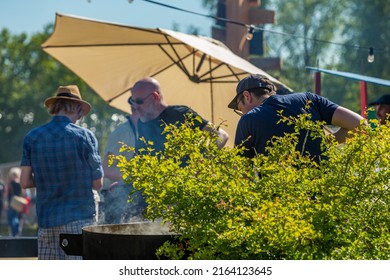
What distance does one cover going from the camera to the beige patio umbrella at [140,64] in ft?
34.8

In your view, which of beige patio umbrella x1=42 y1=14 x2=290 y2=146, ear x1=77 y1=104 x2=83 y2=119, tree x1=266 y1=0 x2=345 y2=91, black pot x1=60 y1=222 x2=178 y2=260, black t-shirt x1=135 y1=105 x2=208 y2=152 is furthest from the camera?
tree x1=266 y1=0 x2=345 y2=91

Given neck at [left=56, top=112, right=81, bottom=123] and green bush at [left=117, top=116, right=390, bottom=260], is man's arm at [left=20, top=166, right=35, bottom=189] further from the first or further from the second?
green bush at [left=117, top=116, right=390, bottom=260]

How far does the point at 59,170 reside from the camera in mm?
6062

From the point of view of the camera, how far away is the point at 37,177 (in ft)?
20.0

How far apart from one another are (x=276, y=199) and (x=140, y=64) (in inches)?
298

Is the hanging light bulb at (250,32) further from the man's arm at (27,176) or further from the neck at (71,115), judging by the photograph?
the man's arm at (27,176)

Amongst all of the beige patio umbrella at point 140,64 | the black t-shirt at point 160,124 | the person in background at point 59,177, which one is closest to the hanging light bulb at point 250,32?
the beige patio umbrella at point 140,64

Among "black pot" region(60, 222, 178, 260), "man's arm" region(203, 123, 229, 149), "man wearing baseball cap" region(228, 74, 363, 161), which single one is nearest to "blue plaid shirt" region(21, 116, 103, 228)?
"man's arm" region(203, 123, 229, 149)

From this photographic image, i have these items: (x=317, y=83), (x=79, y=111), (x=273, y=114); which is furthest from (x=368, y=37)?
(x=273, y=114)

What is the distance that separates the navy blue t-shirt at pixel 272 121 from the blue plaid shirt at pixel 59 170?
1.53m

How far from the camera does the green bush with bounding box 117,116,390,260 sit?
3559 millimetres

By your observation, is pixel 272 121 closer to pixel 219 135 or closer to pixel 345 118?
pixel 219 135
